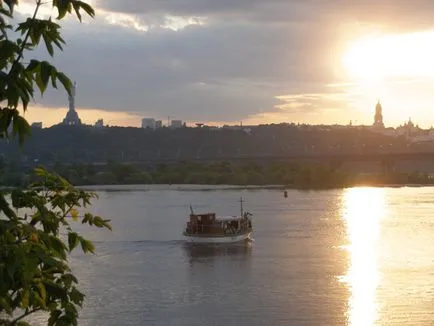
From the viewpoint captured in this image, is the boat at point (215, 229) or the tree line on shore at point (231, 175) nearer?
the boat at point (215, 229)

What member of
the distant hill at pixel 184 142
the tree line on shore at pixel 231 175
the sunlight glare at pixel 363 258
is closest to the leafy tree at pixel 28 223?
the sunlight glare at pixel 363 258

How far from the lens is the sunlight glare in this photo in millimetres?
22439

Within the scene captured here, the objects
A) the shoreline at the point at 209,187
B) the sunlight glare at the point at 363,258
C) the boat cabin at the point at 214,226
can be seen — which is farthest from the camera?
the shoreline at the point at 209,187

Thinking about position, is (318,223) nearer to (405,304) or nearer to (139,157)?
(405,304)

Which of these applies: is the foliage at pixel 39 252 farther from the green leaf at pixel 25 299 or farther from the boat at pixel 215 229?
the boat at pixel 215 229

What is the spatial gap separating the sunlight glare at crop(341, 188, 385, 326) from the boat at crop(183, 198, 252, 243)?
18.6ft

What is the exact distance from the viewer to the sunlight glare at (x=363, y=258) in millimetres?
22439

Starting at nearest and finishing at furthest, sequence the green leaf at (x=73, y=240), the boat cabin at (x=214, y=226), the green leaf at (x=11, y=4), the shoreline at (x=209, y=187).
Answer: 1. the green leaf at (x=11, y=4)
2. the green leaf at (x=73, y=240)
3. the boat cabin at (x=214, y=226)
4. the shoreline at (x=209, y=187)

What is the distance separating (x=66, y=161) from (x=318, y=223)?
7825 cm

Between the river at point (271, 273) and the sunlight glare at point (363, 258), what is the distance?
0.04m

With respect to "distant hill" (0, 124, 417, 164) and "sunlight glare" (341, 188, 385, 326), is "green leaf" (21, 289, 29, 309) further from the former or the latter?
"distant hill" (0, 124, 417, 164)

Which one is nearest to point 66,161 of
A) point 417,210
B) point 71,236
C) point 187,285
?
point 417,210

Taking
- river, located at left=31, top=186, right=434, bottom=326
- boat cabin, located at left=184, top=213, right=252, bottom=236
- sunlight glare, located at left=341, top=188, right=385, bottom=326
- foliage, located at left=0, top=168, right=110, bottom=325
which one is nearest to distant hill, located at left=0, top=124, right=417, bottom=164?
sunlight glare, located at left=341, top=188, right=385, bottom=326

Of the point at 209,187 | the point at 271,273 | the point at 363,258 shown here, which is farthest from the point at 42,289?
the point at 209,187
